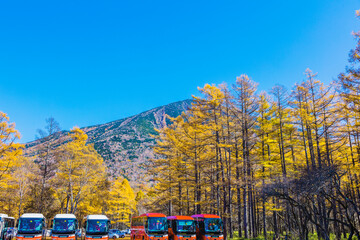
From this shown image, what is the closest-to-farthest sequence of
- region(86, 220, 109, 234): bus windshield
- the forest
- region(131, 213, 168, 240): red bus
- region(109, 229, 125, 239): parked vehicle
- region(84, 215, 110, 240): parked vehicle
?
the forest → region(84, 215, 110, 240): parked vehicle → region(86, 220, 109, 234): bus windshield → region(131, 213, 168, 240): red bus → region(109, 229, 125, 239): parked vehicle

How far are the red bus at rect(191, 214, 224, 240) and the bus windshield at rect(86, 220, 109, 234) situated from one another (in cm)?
789

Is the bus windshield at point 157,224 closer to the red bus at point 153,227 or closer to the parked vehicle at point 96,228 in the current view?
the red bus at point 153,227

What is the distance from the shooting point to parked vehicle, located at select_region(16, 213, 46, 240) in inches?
687

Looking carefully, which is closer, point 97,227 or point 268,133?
point 97,227

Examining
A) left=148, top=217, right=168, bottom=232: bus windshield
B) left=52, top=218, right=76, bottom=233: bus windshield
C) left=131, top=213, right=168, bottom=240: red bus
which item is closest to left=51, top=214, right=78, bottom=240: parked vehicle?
left=52, top=218, right=76, bottom=233: bus windshield

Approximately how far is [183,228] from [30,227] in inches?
458

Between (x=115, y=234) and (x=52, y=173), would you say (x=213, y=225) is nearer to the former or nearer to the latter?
(x=52, y=173)

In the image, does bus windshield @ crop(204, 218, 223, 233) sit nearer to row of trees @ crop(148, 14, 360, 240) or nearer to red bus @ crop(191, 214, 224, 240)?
red bus @ crop(191, 214, 224, 240)

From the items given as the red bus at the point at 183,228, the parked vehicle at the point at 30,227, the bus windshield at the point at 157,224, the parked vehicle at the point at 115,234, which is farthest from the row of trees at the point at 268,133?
the parked vehicle at the point at 115,234

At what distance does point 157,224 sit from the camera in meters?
20.1

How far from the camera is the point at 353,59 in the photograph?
15.4 m

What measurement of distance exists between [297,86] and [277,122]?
12.6 ft

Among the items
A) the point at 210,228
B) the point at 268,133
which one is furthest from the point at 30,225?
the point at 268,133

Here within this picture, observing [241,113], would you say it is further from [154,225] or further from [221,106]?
[154,225]
